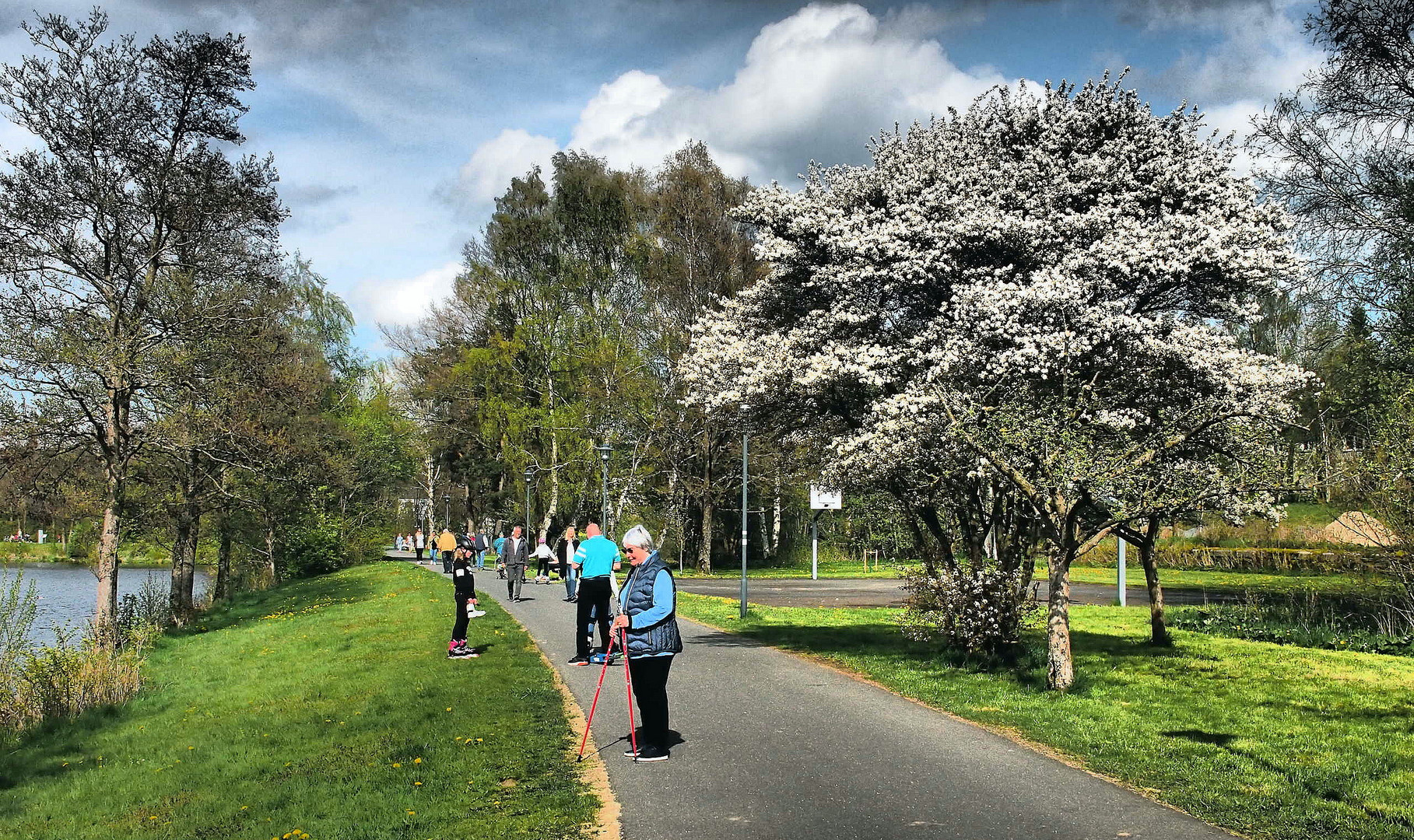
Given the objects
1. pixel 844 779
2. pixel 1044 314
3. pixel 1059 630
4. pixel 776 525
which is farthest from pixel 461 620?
pixel 776 525

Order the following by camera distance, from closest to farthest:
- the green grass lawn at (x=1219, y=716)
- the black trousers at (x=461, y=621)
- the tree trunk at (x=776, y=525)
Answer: the green grass lawn at (x=1219, y=716) < the black trousers at (x=461, y=621) < the tree trunk at (x=776, y=525)

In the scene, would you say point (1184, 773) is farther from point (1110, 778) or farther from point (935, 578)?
point (935, 578)

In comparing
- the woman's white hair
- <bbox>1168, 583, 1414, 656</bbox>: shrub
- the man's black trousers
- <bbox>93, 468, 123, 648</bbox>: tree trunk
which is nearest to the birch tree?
<bbox>93, 468, 123, 648</bbox>: tree trunk

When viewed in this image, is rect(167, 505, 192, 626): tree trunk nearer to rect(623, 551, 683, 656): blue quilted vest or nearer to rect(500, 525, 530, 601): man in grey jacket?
rect(500, 525, 530, 601): man in grey jacket

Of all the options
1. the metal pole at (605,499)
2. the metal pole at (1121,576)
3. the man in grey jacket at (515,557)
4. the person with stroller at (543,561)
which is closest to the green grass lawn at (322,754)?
the man in grey jacket at (515,557)

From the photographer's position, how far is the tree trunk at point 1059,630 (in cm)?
1076

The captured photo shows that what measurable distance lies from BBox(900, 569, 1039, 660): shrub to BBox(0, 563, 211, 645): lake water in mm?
11914

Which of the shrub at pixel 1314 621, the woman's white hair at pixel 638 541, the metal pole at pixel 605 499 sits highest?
the metal pole at pixel 605 499

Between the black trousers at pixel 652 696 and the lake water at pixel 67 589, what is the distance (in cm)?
1001

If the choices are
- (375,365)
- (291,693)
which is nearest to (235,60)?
(291,693)

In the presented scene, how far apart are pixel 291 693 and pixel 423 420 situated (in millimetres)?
42801

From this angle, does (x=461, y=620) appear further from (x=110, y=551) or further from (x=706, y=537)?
(x=706, y=537)

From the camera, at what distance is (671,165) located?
128ft

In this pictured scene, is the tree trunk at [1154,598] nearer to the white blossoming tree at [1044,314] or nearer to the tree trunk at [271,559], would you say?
the white blossoming tree at [1044,314]
